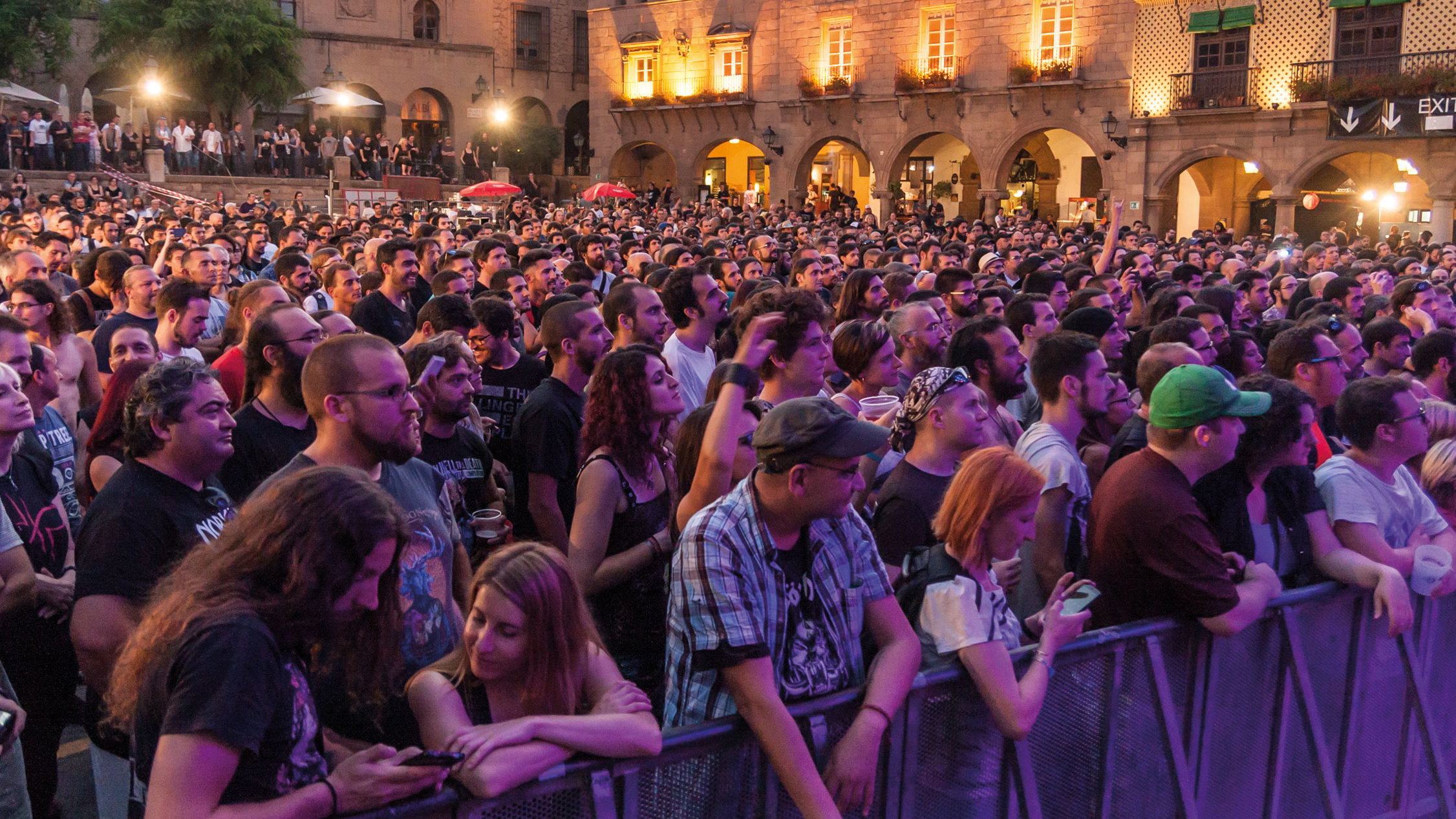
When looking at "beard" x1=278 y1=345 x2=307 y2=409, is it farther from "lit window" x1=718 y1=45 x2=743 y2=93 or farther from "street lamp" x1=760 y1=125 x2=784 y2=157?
"lit window" x1=718 y1=45 x2=743 y2=93

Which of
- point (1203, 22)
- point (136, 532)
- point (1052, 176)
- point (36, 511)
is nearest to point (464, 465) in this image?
point (36, 511)

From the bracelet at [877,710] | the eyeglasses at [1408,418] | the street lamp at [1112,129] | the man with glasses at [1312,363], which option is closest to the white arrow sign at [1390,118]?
the street lamp at [1112,129]

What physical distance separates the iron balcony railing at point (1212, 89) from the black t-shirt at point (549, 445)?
26.3m

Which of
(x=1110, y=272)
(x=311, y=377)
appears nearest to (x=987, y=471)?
(x=311, y=377)

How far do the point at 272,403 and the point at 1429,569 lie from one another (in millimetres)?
3969

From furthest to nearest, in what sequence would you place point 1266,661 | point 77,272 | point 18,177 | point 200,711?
point 18,177
point 77,272
point 1266,661
point 200,711

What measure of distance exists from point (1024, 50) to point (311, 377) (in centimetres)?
2956

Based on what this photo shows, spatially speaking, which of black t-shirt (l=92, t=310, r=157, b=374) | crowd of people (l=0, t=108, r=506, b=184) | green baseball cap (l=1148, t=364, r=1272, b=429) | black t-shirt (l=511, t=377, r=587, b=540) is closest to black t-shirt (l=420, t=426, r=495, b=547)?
black t-shirt (l=511, t=377, r=587, b=540)

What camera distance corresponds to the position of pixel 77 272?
8570 mm

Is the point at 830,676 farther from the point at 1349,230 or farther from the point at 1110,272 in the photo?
the point at 1349,230

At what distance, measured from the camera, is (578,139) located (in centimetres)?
4041

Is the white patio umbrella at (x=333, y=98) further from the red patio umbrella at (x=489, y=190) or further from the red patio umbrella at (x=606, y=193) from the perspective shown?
the red patio umbrella at (x=606, y=193)

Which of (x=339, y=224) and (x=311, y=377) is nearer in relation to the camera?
(x=311, y=377)

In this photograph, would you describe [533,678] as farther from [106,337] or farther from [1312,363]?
[106,337]
